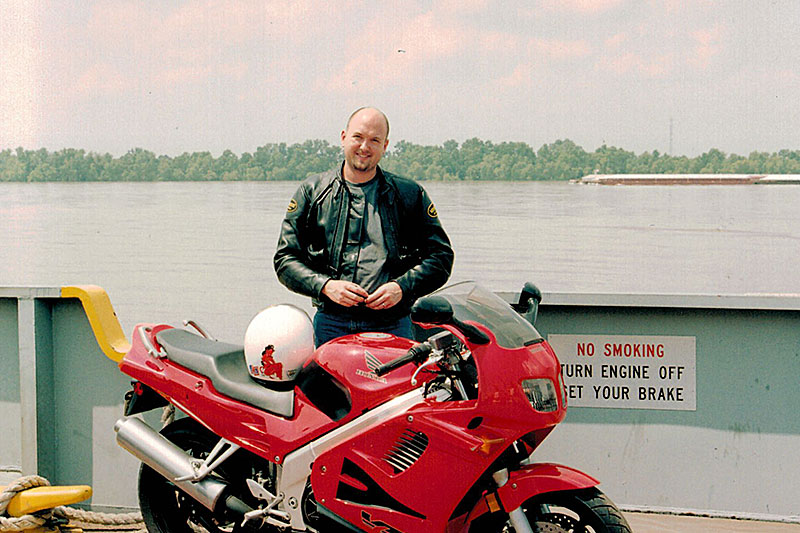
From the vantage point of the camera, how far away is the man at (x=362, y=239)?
10.2 feet

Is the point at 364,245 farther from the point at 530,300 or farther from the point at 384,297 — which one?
the point at 530,300

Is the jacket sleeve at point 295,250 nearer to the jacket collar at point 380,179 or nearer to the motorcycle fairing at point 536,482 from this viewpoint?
the jacket collar at point 380,179

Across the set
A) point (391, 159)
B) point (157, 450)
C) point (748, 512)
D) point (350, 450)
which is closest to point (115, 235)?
point (391, 159)

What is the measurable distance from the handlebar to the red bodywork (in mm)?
90

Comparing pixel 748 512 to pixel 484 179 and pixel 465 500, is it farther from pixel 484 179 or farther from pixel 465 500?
pixel 484 179

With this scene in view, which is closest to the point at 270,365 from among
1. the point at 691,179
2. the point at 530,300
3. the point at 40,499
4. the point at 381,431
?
the point at 381,431

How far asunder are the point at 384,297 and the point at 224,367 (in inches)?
23.3

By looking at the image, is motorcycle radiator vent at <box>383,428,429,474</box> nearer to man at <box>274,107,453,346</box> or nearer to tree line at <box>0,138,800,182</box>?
man at <box>274,107,453,346</box>

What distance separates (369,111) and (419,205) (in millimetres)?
390

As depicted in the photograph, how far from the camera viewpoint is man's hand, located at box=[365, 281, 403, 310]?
2979 millimetres

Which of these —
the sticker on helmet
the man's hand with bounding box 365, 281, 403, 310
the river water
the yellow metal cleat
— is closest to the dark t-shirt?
the man's hand with bounding box 365, 281, 403, 310

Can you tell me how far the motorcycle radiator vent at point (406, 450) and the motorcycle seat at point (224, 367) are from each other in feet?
1.31

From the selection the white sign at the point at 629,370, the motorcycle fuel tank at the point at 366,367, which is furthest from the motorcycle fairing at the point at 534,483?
the white sign at the point at 629,370

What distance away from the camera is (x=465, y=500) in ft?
8.21
